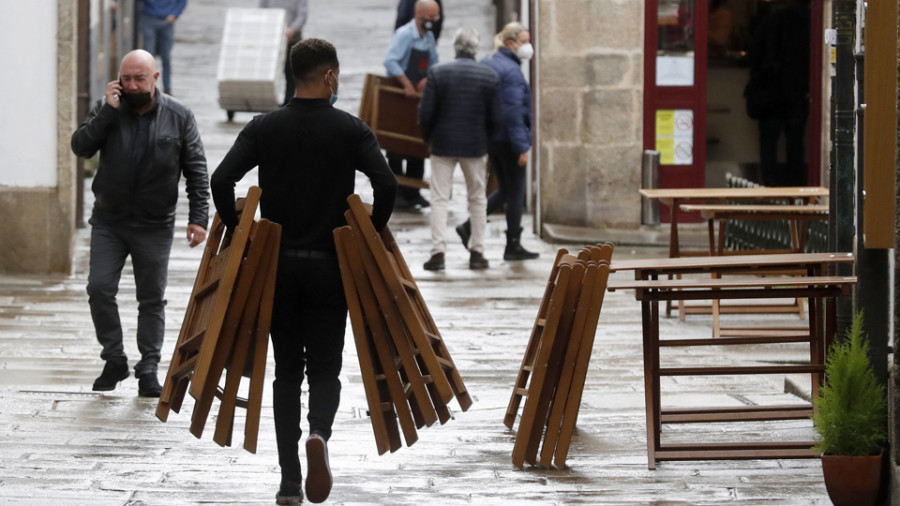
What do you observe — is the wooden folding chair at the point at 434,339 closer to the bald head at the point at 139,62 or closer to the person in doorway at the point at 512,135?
the bald head at the point at 139,62

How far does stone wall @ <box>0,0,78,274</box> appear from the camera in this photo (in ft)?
41.2

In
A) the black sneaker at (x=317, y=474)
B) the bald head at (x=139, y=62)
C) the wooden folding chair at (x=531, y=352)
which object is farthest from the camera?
the bald head at (x=139, y=62)

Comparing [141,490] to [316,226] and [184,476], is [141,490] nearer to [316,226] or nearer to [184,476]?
[184,476]

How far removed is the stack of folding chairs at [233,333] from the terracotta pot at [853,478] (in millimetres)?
2167

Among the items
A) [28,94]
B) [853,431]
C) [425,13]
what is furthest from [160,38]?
[853,431]

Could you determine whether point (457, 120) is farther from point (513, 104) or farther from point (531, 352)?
point (531, 352)

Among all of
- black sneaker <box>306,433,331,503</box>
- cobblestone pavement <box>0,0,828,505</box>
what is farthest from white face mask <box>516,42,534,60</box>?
black sneaker <box>306,433,331,503</box>

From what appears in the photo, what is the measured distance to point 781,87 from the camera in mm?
16438

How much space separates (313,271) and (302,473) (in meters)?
1.15

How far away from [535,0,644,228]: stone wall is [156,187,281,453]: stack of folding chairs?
964 centimetres

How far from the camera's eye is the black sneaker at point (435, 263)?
13269 millimetres

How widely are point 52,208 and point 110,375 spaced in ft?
14.9

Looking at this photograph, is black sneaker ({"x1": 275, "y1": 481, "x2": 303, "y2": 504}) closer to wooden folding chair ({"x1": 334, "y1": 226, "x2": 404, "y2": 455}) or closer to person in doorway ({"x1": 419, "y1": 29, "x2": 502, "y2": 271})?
wooden folding chair ({"x1": 334, "y1": 226, "x2": 404, "y2": 455})

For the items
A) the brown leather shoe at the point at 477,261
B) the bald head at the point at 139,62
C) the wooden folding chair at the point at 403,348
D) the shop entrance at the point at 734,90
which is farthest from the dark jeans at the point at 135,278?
the shop entrance at the point at 734,90
